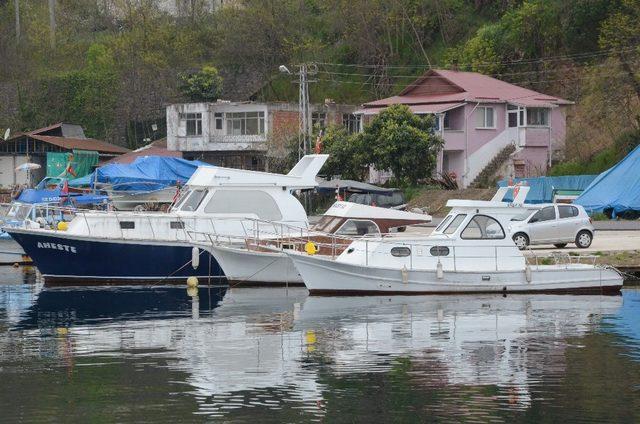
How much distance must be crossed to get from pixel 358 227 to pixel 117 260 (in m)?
7.70

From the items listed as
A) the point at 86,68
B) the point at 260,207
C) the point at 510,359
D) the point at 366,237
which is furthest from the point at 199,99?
the point at 510,359

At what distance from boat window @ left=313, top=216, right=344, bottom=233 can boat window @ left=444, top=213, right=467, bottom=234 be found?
5.59 meters

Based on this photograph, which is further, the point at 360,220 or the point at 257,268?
the point at 360,220

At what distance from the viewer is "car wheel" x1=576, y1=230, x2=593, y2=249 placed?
1640 inches

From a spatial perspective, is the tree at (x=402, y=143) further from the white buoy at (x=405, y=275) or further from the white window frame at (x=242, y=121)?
the white buoy at (x=405, y=275)

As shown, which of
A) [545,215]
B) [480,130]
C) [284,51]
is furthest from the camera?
[284,51]

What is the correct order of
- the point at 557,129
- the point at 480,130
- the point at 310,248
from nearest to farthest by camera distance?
the point at 310,248, the point at 480,130, the point at 557,129

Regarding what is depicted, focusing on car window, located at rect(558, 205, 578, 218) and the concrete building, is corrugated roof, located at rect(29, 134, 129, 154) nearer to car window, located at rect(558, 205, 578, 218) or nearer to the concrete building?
the concrete building

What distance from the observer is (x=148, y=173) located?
62.3 metres

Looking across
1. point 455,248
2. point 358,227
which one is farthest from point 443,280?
point 358,227

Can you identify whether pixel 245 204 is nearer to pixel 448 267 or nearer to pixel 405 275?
pixel 405 275

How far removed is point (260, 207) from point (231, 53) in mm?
57463

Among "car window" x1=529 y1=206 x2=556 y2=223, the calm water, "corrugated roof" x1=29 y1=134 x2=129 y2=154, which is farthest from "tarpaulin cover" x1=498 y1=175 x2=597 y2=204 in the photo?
"corrugated roof" x1=29 y1=134 x2=129 y2=154

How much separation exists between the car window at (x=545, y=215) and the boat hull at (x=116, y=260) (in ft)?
37.3
